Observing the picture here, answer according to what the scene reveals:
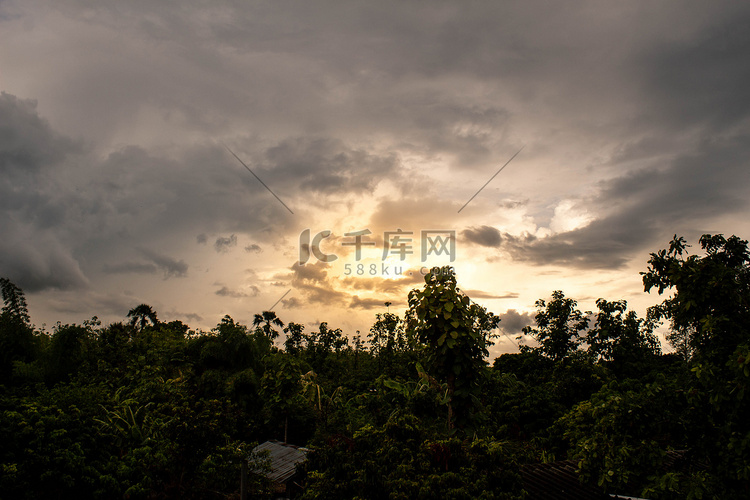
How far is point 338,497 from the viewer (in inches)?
231

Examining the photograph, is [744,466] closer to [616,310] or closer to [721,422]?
[721,422]

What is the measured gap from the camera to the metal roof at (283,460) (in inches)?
522

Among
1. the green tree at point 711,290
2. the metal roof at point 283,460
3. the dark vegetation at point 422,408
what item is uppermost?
the green tree at point 711,290

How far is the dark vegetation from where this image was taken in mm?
5816

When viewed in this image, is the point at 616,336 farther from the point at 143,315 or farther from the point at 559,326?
the point at 143,315

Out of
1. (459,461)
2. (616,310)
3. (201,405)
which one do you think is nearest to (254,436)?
(201,405)

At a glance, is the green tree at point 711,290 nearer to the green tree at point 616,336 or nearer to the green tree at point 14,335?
the green tree at point 616,336

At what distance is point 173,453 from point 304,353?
19.3 meters

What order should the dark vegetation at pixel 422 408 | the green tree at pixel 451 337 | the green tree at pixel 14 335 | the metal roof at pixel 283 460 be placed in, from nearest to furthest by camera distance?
1. the dark vegetation at pixel 422 408
2. the green tree at pixel 451 337
3. the metal roof at pixel 283 460
4. the green tree at pixel 14 335

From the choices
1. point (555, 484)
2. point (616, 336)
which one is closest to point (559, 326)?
point (616, 336)

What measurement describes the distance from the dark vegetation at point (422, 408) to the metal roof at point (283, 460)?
149 cm

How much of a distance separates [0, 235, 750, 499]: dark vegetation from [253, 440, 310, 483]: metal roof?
149 cm

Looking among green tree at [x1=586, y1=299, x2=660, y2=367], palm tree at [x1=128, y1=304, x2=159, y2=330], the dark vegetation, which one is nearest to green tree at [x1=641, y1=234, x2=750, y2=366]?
the dark vegetation

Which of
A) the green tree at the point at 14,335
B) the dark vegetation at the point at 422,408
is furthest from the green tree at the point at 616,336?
the green tree at the point at 14,335
